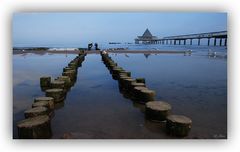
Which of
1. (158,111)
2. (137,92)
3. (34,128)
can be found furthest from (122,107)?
(34,128)

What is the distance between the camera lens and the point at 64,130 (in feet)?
11.6

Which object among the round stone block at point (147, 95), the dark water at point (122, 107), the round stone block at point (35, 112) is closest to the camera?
the round stone block at point (35, 112)

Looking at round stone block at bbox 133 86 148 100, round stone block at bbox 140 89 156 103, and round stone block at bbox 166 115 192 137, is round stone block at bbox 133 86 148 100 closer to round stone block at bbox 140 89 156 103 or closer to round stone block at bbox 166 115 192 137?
round stone block at bbox 140 89 156 103

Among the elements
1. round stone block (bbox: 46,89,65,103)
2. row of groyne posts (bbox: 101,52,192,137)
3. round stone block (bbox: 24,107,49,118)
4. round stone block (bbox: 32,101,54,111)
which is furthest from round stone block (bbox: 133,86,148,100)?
round stone block (bbox: 24,107,49,118)

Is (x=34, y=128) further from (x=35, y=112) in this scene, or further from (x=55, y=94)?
(x=55, y=94)

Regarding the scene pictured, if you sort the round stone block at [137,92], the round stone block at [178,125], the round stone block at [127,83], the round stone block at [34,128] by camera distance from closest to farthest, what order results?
the round stone block at [34,128] → the round stone block at [178,125] → the round stone block at [137,92] → the round stone block at [127,83]

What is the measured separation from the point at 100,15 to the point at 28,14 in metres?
1.00

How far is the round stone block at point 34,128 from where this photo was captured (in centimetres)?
311

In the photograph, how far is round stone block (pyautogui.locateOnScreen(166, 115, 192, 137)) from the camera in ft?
10.5

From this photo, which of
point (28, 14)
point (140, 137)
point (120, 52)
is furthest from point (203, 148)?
point (120, 52)

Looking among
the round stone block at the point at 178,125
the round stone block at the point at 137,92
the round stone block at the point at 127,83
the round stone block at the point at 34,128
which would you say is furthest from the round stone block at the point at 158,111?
the round stone block at the point at 127,83

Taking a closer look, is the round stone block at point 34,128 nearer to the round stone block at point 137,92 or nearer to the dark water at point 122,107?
the dark water at point 122,107

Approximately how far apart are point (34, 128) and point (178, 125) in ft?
5.66

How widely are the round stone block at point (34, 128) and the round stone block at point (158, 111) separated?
1403mm
